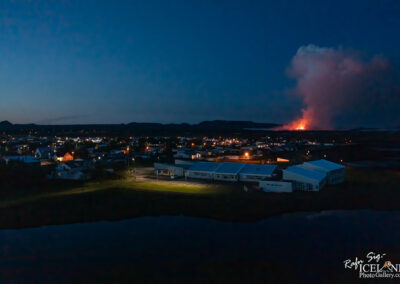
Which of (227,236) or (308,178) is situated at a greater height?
(308,178)

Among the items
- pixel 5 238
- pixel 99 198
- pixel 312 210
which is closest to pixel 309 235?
pixel 312 210

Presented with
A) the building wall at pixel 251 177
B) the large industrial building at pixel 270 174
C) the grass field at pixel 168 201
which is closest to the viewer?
the grass field at pixel 168 201

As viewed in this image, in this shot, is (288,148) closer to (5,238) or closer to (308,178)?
(308,178)

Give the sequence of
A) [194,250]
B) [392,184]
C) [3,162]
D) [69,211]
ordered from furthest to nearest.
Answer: [3,162]
[392,184]
[69,211]
[194,250]

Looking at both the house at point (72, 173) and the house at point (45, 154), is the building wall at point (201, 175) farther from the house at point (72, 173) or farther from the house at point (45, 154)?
the house at point (45, 154)

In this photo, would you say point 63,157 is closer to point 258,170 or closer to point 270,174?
point 258,170

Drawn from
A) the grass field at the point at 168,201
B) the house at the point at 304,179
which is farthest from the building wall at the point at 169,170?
the house at the point at 304,179
